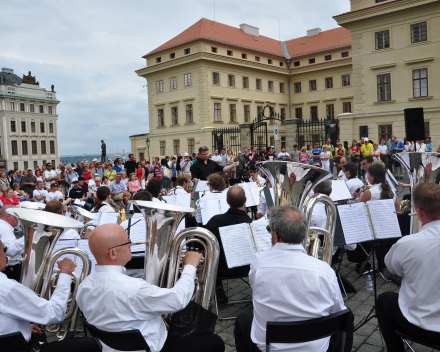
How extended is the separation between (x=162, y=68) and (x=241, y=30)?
10.5 metres

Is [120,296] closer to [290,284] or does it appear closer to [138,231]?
[290,284]

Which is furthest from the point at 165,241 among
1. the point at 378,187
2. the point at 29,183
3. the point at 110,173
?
the point at 29,183

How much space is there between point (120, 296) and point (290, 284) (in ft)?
3.36

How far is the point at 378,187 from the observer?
222 inches

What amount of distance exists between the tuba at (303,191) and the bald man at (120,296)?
4.65 ft

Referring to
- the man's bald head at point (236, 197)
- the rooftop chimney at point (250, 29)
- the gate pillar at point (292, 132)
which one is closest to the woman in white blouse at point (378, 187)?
the man's bald head at point (236, 197)

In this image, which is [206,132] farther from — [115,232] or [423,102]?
[115,232]

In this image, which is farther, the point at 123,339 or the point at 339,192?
the point at 339,192

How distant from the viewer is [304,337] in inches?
89.2

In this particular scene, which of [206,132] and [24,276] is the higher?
[206,132]

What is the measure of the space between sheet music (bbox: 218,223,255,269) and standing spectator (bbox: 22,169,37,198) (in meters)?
11.5

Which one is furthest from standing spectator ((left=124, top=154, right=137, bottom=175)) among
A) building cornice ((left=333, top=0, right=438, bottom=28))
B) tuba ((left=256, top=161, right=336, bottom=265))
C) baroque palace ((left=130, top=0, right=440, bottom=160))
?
building cornice ((left=333, top=0, right=438, bottom=28))

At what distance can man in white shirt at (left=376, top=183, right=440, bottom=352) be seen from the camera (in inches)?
102

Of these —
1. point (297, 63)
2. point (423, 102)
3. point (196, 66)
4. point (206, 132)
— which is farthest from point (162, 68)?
point (423, 102)
